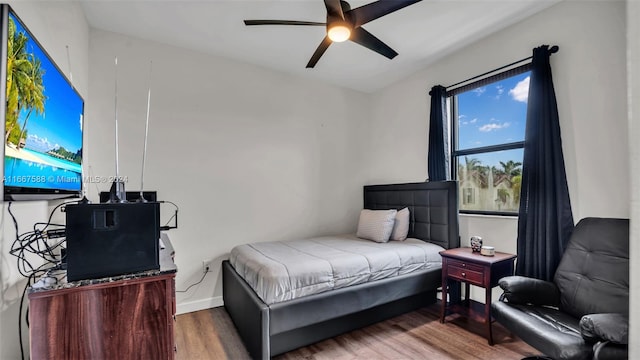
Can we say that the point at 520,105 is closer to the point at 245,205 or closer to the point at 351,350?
the point at 351,350

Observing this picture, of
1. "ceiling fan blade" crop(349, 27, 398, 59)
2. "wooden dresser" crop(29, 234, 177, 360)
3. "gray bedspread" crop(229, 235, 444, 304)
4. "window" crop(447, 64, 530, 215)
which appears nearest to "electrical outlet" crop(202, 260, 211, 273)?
"gray bedspread" crop(229, 235, 444, 304)

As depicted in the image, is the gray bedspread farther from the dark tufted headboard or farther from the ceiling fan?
the ceiling fan

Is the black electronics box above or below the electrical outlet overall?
above

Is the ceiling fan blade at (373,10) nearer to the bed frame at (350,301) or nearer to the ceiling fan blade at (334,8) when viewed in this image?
the ceiling fan blade at (334,8)

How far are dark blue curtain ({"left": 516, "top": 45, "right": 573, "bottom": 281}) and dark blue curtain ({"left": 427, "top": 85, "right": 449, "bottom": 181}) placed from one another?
2.76 ft

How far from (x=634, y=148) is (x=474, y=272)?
2346 mm

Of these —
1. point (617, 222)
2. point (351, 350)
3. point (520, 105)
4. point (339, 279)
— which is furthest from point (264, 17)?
point (617, 222)

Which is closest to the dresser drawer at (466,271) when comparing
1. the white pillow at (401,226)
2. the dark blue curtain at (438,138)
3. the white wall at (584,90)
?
the white wall at (584,90)

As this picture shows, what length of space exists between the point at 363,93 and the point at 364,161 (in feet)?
3.41

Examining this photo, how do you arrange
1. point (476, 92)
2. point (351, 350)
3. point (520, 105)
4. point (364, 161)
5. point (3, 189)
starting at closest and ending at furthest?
point (3, 189) < point (351, 350) < point (520, 105) < point (476, 92) < point (364, 161)

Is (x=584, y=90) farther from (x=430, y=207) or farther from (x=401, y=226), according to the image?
(x=401, y=226)

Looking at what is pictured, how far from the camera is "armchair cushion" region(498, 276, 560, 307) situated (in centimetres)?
201

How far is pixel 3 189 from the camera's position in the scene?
106cm

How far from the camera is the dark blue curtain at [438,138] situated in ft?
10.5
